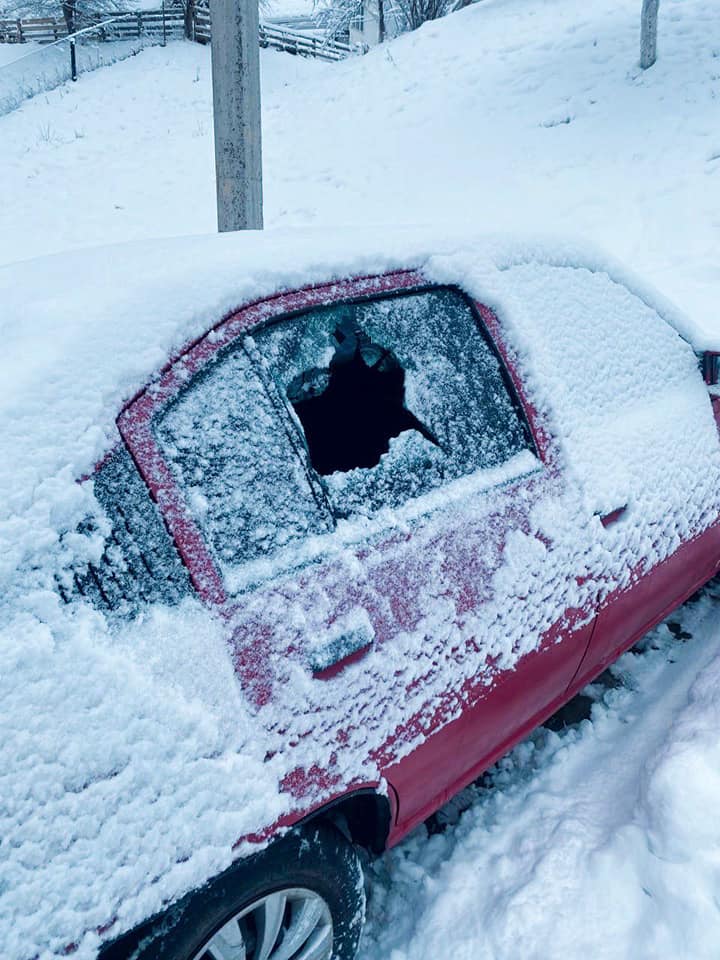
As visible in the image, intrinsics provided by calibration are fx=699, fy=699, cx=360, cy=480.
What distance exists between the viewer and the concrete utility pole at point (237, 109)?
372cm

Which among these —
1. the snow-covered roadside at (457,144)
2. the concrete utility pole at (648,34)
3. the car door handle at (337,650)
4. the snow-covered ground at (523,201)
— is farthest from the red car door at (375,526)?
the concrete utility pole at (648,34)

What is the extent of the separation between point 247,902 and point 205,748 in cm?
37

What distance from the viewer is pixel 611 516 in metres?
2.06

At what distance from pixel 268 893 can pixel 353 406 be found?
117cm

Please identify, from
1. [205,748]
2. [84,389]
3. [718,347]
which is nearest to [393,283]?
[84,389]

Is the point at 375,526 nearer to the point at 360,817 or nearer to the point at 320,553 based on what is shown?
the point at 320,553

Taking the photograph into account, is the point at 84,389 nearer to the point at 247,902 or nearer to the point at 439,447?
the point at 439,447

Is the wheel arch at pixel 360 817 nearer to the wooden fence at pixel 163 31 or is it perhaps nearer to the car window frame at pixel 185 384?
the car window frame at pixel 185 384

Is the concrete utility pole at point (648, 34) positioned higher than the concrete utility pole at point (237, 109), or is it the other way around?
the concrete utility pole at point (648, 34)

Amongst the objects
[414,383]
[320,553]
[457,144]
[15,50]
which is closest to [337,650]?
[320,553]

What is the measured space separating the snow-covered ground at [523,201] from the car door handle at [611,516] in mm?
731

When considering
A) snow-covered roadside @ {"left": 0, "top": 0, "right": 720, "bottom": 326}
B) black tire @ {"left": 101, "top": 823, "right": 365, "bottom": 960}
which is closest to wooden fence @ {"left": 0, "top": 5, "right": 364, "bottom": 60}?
snow-covered roadside @ {"left": 0, "top": 0, "right": 720, "bottom": 326}

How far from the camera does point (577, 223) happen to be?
28.3ft

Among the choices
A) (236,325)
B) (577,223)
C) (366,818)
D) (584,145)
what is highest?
(584,145)
